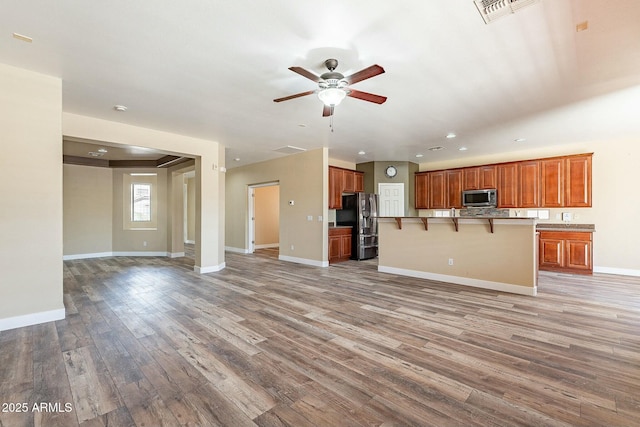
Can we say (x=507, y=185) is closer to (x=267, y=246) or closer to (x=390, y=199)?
(x=390, y=199)

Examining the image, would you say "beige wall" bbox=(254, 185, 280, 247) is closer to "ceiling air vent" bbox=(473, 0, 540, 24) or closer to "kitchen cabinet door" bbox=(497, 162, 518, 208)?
"kitchen cabinet door" bbox=(497, 162, 518, 208)

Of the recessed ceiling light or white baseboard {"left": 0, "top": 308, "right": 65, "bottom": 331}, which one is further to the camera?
white baseboard {"left": 0, "top": 308, "right": 65, "bottom": 331}

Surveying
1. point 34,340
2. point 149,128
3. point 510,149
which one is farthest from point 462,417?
point 510,149

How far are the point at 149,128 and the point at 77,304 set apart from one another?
115 inches

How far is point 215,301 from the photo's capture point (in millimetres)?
3881

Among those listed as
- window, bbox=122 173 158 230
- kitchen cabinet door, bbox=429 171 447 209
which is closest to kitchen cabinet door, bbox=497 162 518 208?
kitchen cabinet door, bbox=429 171 447 209

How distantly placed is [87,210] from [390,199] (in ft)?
27.9

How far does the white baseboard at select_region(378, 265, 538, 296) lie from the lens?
13.7ft

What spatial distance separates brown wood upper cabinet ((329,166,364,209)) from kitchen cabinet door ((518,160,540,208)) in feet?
12.6

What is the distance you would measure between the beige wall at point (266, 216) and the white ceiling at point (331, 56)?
5.11 meters

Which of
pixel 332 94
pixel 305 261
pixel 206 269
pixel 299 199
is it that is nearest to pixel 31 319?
pixel 206 269

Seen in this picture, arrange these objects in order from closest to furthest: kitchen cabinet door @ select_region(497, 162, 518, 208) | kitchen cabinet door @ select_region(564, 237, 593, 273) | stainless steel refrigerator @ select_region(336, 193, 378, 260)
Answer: kitchen cabinet door @ select_region(564, 237, 593, 273)
kitchen cabinet door @ select_region(497, 162, 518, 208)
stainless steel refrigerator @ select_region(336, 193, 378, 260)

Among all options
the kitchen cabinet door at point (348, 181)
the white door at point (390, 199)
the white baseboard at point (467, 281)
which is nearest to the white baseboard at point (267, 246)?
Result: the kitchen cabinet door at point (348, 181)

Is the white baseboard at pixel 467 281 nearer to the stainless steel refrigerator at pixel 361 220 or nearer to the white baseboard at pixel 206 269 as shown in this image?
the stainless steel refrigerator at pixel 361 220
